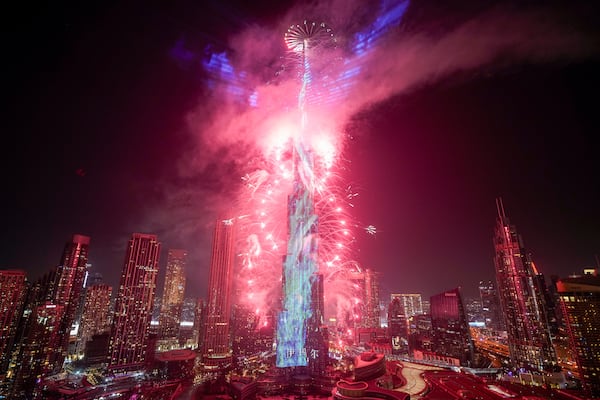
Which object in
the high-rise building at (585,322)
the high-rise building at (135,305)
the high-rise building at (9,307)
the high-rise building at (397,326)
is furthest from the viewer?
the high-rise building at (397,326)

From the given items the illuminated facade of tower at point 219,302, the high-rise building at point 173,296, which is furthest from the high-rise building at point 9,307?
the high-rise building at point 173,296

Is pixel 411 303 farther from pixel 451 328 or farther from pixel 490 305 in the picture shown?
pixel 451 328

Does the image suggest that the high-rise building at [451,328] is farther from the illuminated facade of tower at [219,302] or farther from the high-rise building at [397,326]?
the illuminated facade of tower at [219,302]

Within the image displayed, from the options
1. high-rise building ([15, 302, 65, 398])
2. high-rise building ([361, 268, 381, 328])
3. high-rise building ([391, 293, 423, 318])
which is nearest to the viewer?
high-rise building ([15, 302, 65, 398])

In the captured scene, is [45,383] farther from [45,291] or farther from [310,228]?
[310,228]

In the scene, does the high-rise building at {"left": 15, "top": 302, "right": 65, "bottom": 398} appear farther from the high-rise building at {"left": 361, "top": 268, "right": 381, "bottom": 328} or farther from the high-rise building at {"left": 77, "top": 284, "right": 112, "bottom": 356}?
the high-rise building at {"left": 361, "top": 268, "right": 381, "bottom": 328}

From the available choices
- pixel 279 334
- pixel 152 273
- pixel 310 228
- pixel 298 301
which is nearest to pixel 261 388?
pixel 279 334

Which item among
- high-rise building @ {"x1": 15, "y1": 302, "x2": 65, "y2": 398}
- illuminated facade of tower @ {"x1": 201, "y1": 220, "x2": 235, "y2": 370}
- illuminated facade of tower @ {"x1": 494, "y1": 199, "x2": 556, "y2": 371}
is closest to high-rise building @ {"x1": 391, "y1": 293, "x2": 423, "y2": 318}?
illuminated facade of tower @ {"x1": 494, "y1": 199, "x2": 556, "y2": 371}
